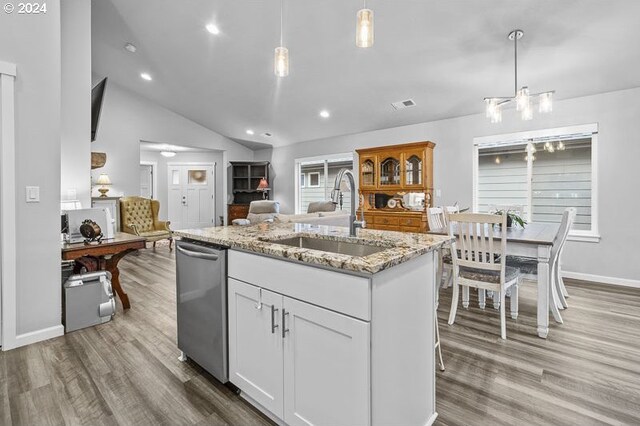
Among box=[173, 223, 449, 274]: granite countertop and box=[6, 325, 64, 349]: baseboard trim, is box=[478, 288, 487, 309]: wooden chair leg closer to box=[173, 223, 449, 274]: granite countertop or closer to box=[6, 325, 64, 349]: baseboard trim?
box=[173, 223, 449, 274]: granite countertop

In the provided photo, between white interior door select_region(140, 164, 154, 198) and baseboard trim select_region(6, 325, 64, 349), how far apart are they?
6904 millimetres

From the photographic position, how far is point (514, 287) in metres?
2.85

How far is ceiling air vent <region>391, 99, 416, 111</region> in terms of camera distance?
495 centimetres

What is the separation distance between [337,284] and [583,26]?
365cm

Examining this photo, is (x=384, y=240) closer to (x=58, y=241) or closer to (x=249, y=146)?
(x=58, y=241)

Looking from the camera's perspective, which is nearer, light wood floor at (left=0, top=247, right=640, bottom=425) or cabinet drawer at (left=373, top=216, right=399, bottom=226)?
light wood floor at (left=0, top=247, right=640, bottom=425)

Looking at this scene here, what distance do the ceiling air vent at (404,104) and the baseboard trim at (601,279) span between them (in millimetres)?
3196

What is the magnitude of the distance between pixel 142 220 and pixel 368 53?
17.2ft

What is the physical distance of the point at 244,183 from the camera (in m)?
8.31

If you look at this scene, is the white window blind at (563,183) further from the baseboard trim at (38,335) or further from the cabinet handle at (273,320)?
the baseboard trim at (38,335)

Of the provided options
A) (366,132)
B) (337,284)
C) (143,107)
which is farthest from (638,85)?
(143,107)

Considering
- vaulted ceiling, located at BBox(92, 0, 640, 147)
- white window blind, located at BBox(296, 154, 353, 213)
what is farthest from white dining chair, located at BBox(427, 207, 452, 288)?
white window blind, located at BBox(296, 154, 353, 213)

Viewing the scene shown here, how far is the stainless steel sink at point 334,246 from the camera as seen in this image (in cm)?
173

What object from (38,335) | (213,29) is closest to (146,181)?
(213,29)
